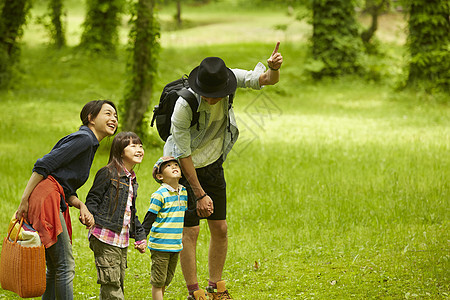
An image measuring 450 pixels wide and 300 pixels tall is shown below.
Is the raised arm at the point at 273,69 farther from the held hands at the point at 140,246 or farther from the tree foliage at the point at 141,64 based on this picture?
the tree foliage at the point at 141,64

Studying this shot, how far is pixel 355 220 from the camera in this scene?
7.95 m

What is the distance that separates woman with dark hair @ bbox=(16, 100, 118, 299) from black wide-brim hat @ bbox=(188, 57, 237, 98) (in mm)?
729

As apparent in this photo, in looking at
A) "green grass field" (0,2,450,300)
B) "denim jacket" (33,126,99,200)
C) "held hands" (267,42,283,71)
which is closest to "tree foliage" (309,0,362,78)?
"green grass field" (0,2,450,300)

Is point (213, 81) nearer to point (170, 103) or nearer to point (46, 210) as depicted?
point (170, 103)

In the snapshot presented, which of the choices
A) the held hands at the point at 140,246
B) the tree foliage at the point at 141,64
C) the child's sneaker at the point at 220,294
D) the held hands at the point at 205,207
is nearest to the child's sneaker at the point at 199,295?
the child's sneaker at the point at 220,294

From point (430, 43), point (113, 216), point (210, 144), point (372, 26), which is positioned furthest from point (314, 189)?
point (372, 26)

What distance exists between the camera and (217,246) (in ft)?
17.8

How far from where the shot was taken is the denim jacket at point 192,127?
192 inches

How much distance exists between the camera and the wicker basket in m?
4.16

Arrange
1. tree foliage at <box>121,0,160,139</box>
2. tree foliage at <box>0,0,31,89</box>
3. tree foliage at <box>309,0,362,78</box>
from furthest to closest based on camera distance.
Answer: tree foliage at <box>309,0,362,78</box>
tree foliage at <box>0,0,31,89</box>
tree foliage at <box>121,0,160,139</box>

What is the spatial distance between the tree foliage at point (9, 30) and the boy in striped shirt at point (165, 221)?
16.9 m

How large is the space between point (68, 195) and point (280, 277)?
264 centimetres

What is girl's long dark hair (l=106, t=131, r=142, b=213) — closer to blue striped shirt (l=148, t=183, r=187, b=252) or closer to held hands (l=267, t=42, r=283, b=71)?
blue striped shirt (l=148, t=183, r=187, b=252)

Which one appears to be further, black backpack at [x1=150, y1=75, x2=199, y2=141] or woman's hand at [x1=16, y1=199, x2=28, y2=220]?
black backpack at [x1=150, y1=75, x2=199, y2=141]
